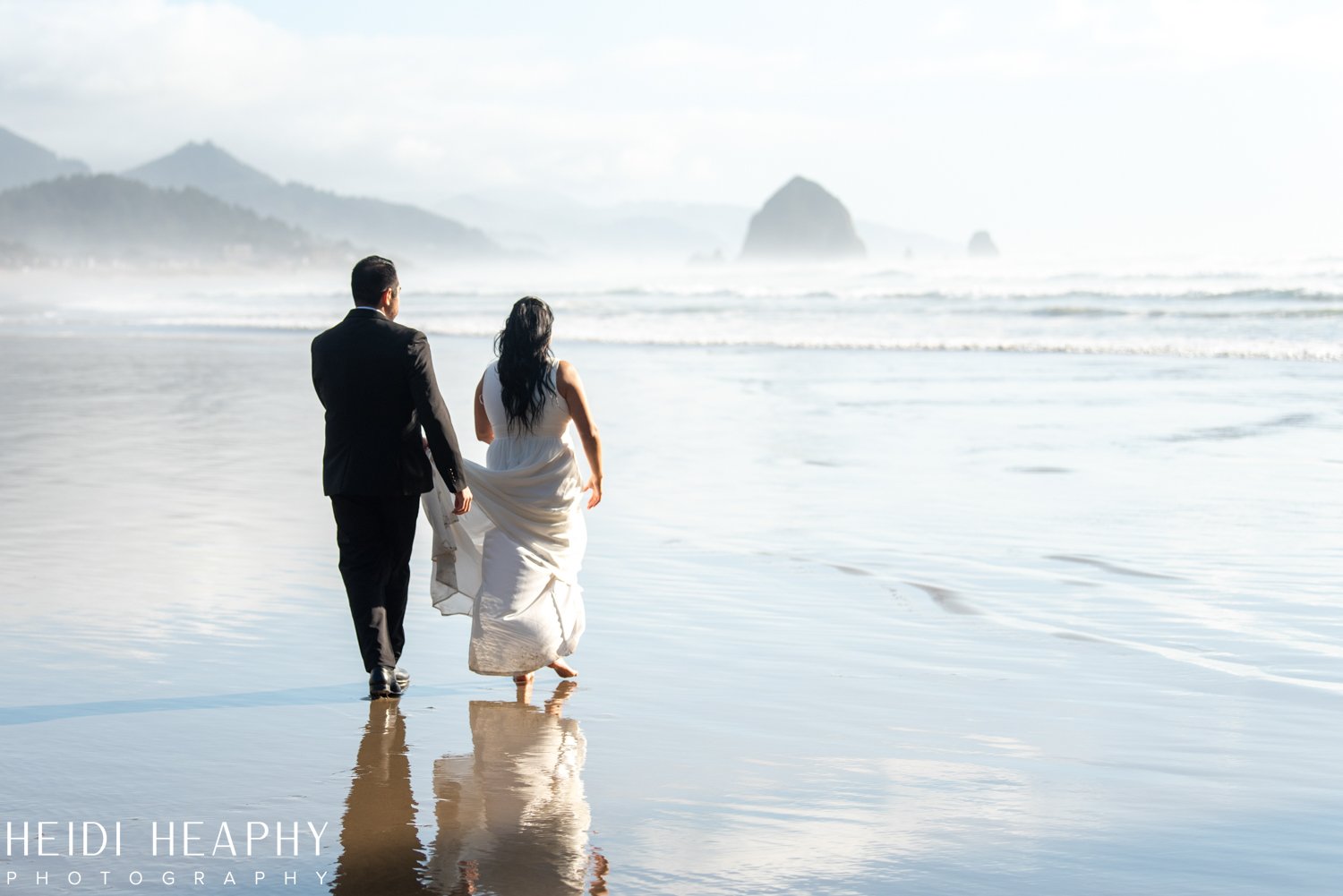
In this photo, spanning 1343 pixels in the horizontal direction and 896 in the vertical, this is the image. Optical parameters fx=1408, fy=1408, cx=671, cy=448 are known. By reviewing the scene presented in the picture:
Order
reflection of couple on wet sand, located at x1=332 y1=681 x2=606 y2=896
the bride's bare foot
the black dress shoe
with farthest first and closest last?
the bride's bare foot
the black dress shoe
reflection of couple on wet sand, located at x1=332 y1=681 x2=606 y2=896

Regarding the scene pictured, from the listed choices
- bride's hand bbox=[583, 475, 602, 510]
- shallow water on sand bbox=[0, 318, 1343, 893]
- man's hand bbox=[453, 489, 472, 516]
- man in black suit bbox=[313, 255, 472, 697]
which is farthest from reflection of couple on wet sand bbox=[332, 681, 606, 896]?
bride's hand bbox=[583, 475, 602, 510]

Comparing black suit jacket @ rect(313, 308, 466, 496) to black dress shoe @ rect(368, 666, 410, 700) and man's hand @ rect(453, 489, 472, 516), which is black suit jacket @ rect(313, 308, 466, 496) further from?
black dress shoe @ rect(368, 666, 410, 700)

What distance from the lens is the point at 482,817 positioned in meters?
3.93

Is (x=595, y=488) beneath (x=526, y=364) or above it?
beneath

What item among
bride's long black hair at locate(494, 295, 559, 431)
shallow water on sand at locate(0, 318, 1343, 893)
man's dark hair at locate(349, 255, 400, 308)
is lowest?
shallow water on sand at locate(0, 318, 1343, 893)

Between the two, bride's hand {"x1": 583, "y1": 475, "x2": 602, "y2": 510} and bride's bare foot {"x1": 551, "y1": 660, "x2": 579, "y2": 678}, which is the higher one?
bride's hand {"x1": 583, "y1": 475, "x2": 602, "y2": 510}

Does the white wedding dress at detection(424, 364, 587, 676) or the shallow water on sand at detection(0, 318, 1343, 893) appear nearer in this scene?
the shallow water on sand at detection(0, 318, 1343, 893)

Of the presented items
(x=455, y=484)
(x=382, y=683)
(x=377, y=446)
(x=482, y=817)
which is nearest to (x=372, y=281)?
(x=377, y=446)

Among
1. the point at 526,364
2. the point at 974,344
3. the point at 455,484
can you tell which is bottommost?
the point at 455,484

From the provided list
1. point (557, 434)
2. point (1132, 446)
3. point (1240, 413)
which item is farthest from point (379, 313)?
point (1240, 413)

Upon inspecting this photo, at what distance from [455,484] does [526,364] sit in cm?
52

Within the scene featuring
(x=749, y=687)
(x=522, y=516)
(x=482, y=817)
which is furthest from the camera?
(x=522, y=516)

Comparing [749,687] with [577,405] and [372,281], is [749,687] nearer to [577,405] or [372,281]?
[577,405]

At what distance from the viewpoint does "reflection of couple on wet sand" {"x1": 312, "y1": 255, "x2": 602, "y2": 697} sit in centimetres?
520
